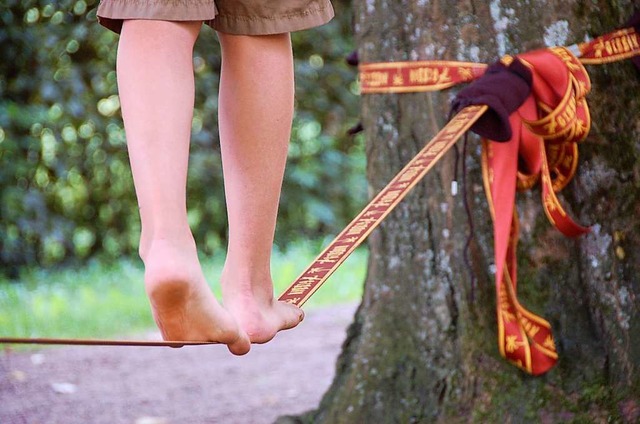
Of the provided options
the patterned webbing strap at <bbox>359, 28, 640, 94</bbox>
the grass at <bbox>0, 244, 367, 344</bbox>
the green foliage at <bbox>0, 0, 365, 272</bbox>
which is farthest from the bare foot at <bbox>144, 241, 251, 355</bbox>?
the green foliage at <bbox>0, 0, 365, 272</bbox>

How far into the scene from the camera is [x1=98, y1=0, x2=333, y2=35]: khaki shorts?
171cm

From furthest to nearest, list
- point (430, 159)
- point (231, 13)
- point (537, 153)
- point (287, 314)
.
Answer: point (537, 153) → point (430, 159) → point (287, 314) → point (231, 13)

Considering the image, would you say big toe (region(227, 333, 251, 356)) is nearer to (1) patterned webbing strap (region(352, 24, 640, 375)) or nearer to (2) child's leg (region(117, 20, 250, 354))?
(2) child's leg (region(117, 20, 250, 354))

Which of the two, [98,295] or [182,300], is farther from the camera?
[98,295]

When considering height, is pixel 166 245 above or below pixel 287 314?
above

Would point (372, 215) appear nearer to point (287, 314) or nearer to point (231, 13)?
point (287, 314)

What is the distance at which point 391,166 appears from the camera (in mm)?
2707

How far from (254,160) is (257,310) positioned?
0.28m

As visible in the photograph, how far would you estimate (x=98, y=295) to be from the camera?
5.51 m

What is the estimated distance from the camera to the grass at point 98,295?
4.73m

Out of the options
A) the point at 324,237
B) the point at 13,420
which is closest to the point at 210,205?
the point at 324,237

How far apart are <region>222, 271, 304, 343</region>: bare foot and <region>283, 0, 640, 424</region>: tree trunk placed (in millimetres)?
670

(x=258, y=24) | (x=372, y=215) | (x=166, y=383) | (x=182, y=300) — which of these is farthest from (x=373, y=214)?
(x=166, y=383)

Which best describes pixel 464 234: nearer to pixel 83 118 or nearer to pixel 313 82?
pixel 83 118
